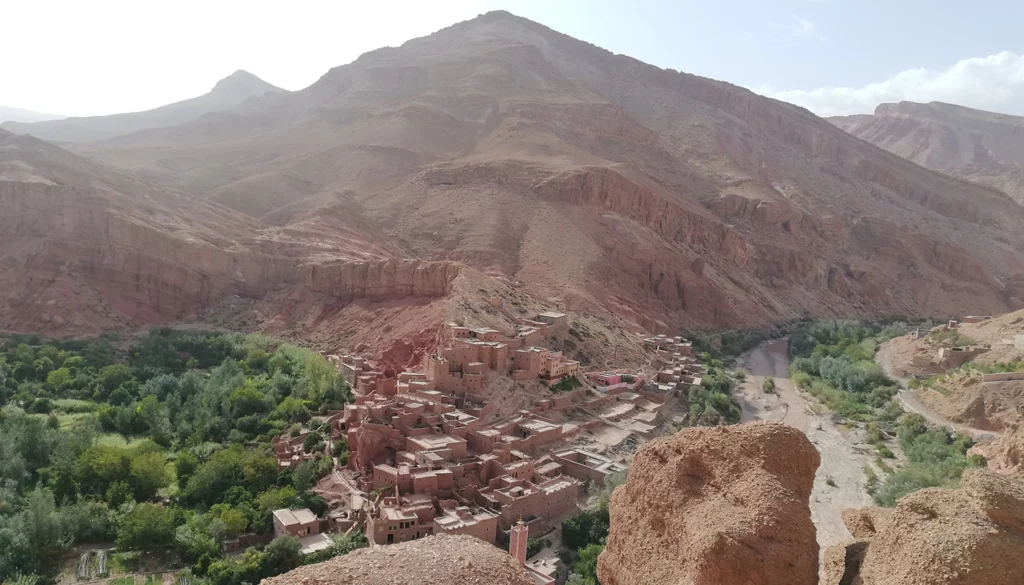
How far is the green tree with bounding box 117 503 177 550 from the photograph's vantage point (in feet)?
59.0

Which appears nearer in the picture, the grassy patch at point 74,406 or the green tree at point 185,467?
the green tree at point 185,467

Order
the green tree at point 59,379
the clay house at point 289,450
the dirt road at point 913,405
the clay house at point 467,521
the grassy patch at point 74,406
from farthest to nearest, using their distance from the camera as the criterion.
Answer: the green tree at point 59,379
the grassy patch at point 74,406
the dirt road at point 913,405
the clay house at point 289,450
the clay house at point 467,521

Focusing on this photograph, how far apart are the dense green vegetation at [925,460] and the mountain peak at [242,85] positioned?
437ft

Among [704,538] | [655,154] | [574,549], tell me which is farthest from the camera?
[655,154]

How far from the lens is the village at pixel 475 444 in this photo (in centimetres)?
1836

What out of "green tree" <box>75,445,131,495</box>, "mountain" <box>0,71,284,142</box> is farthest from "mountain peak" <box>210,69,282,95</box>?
"green tree" <box>75,445,131,495</box>

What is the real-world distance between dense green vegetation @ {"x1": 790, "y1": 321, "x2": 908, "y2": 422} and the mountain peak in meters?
119

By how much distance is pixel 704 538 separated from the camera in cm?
529

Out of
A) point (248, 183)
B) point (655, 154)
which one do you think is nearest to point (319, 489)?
point (248, 183)

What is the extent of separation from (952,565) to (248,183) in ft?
197

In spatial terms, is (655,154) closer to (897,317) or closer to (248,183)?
(897,317)

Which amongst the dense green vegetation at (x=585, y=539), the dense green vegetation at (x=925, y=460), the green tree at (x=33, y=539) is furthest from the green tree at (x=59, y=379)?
the dense green vegetation at (x=925, y=460)

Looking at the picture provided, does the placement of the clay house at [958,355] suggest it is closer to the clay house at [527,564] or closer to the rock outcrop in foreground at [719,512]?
the clay house at [527,564]

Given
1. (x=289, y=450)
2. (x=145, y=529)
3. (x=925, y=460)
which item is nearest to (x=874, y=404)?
(x=925, y=460)
